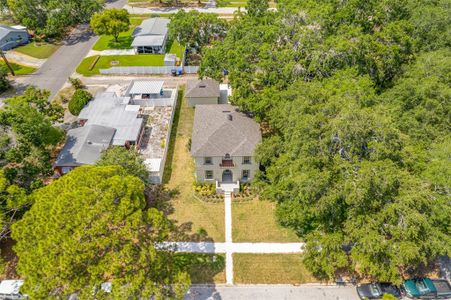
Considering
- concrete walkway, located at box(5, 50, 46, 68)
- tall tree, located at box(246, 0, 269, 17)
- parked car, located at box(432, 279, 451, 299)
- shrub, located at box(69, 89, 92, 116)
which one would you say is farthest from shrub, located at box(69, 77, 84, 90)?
parked car, located at box(432, 279, 451, 299)

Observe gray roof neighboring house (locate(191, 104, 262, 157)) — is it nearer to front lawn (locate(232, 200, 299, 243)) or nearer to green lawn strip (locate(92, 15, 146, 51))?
front lawn (locate(232, 200, 299, 243))

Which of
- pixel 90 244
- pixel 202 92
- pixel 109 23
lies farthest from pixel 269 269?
pixel 109 23

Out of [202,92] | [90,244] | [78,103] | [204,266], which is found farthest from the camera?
[202,92]

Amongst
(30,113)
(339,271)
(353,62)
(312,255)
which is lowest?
(339,271)

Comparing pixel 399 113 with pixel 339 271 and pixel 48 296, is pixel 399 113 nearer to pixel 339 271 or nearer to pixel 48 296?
pixel 339 271

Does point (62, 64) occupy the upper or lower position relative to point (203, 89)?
lower

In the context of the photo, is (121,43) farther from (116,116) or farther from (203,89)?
(116,116)

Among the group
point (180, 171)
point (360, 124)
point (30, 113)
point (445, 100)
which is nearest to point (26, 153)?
point (30, 113)
